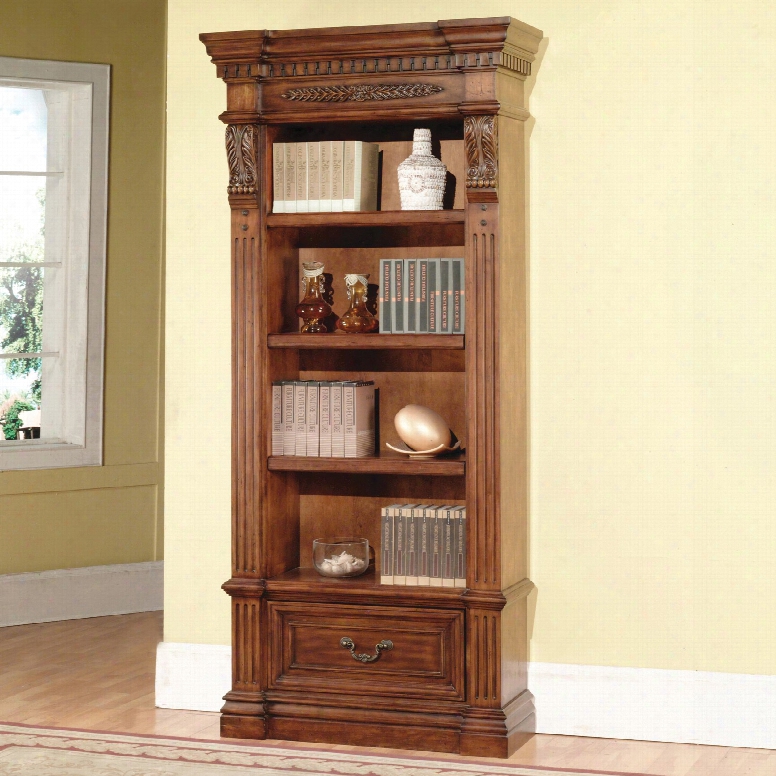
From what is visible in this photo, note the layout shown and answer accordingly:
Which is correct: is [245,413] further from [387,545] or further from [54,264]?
[54,264]

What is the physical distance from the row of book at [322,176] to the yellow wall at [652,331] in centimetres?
59

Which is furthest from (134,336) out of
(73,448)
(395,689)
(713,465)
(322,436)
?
(713,465)

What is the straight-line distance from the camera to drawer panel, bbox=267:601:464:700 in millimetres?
3850

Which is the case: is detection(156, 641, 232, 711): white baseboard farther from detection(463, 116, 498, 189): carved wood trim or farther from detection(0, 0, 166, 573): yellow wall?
detection(463, 116, 498, 189): carved wood trim

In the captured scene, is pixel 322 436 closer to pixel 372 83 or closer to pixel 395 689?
pixel 395 689

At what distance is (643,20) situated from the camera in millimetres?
3955

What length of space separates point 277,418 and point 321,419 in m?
0.16

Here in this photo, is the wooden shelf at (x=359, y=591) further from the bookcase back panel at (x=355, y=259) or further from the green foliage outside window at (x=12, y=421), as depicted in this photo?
the green foliage outside window at (x=12, y=421)

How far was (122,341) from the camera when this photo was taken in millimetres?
6078

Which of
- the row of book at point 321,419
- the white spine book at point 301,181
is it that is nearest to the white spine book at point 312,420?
the row of book at point 321,419

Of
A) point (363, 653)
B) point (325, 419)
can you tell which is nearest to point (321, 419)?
point (325, 419)

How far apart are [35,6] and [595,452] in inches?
146

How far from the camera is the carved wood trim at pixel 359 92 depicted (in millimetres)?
3827

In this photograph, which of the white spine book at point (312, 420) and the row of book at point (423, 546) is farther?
the white spine book at point (312, 420)
